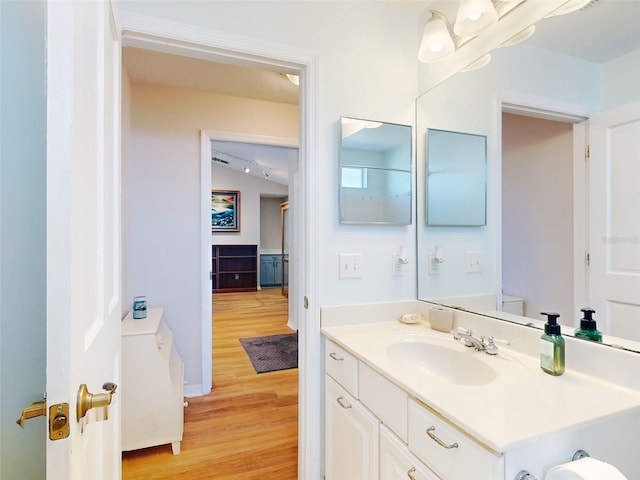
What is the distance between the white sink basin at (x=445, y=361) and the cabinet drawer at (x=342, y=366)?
0.15 m

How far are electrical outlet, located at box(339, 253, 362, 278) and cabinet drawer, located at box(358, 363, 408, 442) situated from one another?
0.46 m

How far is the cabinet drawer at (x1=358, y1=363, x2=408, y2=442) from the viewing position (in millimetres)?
953

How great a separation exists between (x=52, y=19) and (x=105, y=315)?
681mm

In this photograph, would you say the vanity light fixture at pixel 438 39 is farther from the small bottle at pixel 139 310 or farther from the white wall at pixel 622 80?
the small bottle at pixel 139 310

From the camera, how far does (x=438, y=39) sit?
1454mm

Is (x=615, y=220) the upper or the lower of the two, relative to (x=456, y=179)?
lower

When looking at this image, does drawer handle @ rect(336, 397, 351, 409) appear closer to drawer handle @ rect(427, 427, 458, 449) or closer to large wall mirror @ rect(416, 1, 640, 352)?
drawer handle @ rect(427, 427, 458, 449)

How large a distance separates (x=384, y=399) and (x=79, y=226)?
94 cm

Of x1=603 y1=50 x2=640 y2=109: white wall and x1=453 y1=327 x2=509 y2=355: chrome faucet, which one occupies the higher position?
x1=603 y1=50 x2=640 y2=109: white wall

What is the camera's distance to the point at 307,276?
4.93ft

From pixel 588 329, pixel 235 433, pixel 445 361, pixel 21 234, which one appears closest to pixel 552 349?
pixel 588 329

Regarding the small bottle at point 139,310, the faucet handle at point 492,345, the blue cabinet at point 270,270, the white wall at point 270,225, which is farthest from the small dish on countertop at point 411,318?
the white wall at point 270,225

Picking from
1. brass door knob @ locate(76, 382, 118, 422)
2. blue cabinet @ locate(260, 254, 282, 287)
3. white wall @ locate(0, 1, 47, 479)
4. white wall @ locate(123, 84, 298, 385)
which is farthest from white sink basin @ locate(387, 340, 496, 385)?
blue cabinet @ locate(260, 254, 282, 287)

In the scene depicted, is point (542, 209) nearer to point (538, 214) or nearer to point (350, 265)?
point (538, 214)
